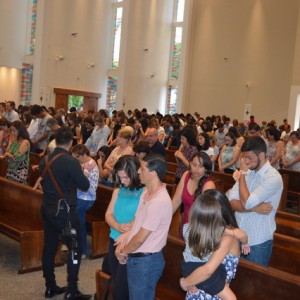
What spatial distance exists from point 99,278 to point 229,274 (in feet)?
4.75

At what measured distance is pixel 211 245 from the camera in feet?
8.66

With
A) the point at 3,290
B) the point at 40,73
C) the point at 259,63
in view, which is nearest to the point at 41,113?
the point at 3,290

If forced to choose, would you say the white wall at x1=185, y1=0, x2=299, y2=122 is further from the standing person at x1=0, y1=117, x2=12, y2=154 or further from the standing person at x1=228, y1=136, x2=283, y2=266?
the standing person at x1=228, y1=136, x2=283, y2=266

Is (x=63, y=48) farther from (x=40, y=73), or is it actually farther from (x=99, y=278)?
(x=99, y=278)

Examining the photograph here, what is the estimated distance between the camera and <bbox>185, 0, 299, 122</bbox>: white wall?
792 inches

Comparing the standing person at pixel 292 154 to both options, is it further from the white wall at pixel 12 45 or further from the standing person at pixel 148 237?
the white wall at pixel 12 45

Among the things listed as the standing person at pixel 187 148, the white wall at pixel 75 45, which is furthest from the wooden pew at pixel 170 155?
the white wall at pixel 75 45

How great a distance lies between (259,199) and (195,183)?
0.72 m

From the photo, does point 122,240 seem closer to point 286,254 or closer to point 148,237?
point 148,237

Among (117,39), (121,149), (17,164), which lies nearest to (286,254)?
(121,149)

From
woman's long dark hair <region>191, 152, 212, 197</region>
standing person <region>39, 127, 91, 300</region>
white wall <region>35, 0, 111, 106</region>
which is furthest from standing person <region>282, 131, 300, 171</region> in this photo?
white wall <region>35, 0, 111, 106</region>

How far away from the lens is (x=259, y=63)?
20.8 metres

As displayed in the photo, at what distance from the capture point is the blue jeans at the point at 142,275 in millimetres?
3041

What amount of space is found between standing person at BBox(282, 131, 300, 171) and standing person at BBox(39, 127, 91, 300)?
594 centimetres
